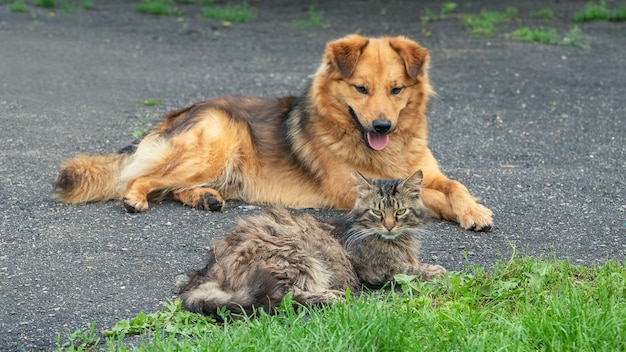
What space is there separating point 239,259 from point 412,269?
1155 mm

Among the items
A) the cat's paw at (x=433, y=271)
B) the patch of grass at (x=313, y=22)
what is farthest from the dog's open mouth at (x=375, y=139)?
the patch of grass at (x=313, y=22)

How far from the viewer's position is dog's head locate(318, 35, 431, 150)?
24.2 ft

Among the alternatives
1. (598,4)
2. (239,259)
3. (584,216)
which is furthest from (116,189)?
(598,4)

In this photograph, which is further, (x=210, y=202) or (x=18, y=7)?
(x=18, y=7)

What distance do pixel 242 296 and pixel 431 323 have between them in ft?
3.54

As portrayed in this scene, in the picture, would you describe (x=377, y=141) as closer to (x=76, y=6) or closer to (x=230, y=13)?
(x=230, y=13)

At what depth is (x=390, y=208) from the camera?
18.6ft

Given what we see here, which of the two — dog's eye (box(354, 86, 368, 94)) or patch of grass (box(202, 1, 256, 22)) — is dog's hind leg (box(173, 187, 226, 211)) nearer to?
dog's eye (box(354, 86, 368, 94))

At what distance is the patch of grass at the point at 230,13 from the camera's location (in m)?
17.8

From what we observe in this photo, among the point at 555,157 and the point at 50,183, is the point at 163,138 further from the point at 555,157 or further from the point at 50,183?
the point at 555,157

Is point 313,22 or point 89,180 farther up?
point 89,180

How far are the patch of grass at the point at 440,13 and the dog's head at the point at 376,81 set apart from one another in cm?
973

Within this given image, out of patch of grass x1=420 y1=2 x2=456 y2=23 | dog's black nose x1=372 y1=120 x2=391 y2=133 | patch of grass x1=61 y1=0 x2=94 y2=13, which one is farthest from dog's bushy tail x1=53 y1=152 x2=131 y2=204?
patch of grass x1=61 y1=0 x2=94 y2=13

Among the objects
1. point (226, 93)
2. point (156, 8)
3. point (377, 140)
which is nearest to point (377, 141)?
point (377, 140)
